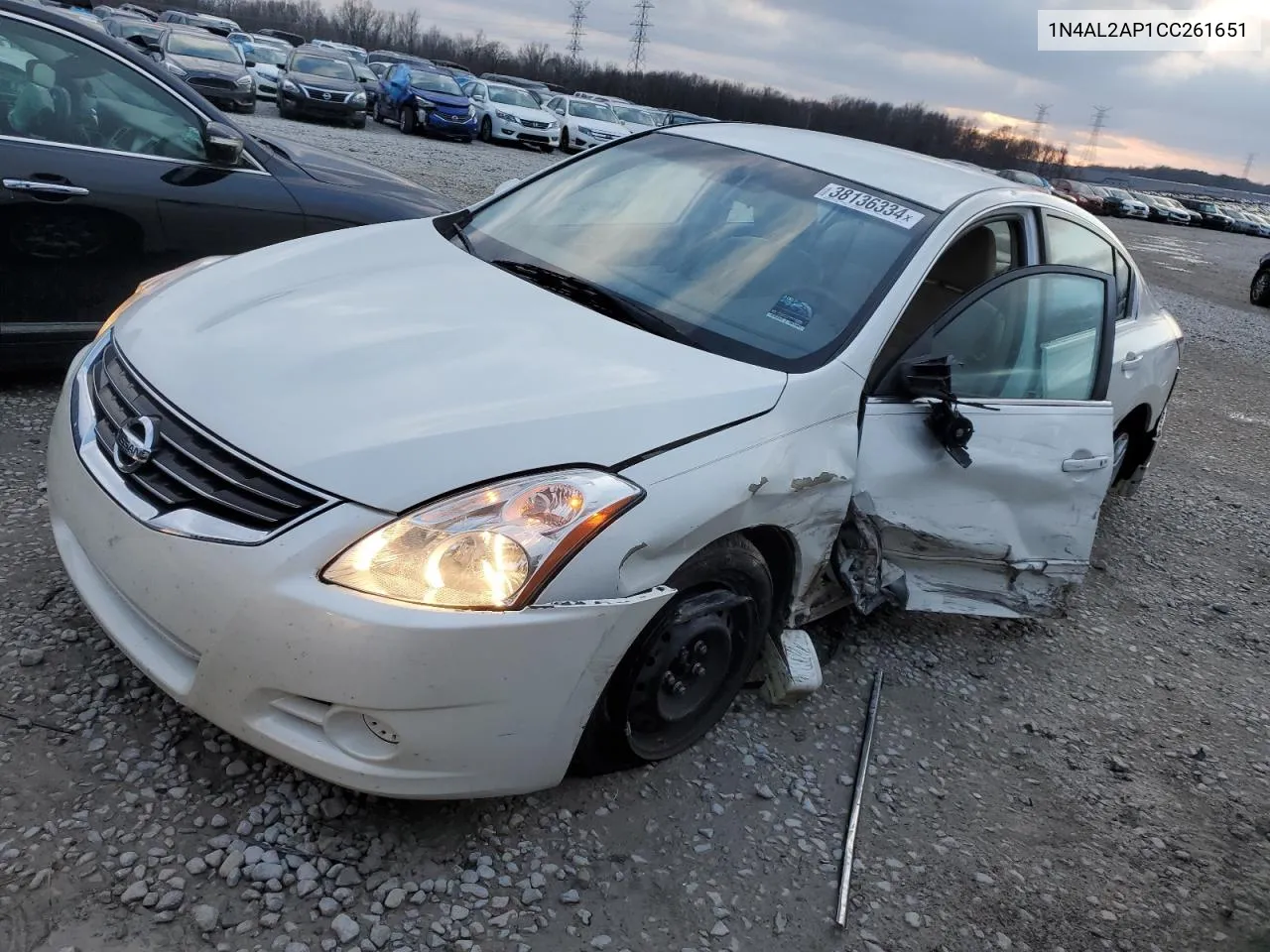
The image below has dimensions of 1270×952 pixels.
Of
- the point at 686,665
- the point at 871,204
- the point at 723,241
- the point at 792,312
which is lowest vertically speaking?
the point at 686,665

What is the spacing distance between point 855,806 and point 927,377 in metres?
1.26

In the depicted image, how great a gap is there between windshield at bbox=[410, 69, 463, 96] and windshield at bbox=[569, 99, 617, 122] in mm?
3020

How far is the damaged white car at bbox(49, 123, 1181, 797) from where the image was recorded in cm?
201

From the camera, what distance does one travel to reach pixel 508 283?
9.71 feet

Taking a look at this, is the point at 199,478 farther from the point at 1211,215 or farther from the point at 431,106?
the point at 1211,215

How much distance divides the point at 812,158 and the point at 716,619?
1.84 metres

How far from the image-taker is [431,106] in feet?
73.7

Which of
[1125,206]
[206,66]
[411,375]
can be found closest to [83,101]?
[411,375]

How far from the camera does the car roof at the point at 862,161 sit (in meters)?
3.34

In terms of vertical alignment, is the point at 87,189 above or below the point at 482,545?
above

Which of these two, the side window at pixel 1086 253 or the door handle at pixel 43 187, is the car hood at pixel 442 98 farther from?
the side window at pixel 1086 253

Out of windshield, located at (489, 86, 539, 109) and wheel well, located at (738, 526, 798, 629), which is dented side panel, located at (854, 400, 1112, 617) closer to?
wheel well, located at (738, 526, 798, 629)

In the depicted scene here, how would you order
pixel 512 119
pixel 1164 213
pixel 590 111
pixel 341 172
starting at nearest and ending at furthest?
pixel 341 172 → pixel 512 119 → pixel 590 111 → pixel 1164 213

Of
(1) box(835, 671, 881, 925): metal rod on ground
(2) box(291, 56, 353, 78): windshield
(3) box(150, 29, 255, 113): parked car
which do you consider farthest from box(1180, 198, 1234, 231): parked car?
(1) box(835, 671, 881, 925): metal rod on ground
